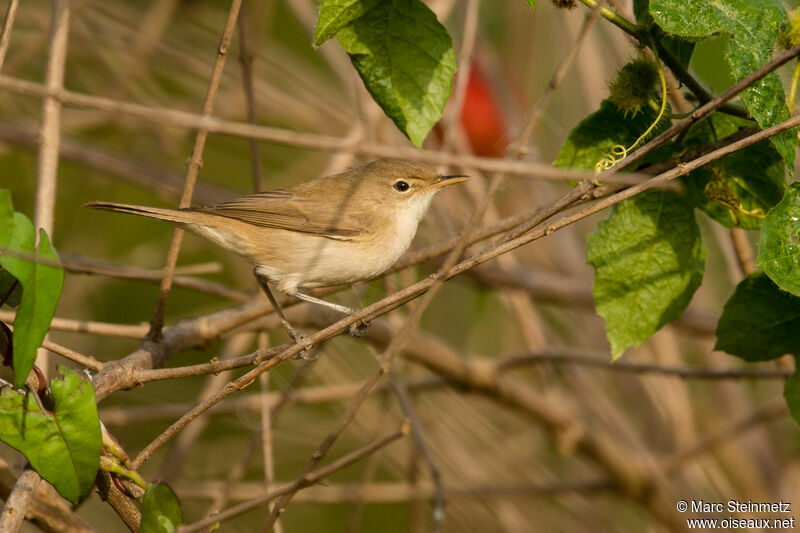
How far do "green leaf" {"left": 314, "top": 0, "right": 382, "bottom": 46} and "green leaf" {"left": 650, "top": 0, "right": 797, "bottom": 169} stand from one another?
0.61 m

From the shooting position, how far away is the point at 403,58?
1.92 meters

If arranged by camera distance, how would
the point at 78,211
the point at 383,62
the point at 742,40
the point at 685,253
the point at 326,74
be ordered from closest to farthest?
1. the point at 742,40
2. the point at 383,62
3. the point at 685,253
4. the point at 78,211
5. the point at 326,74

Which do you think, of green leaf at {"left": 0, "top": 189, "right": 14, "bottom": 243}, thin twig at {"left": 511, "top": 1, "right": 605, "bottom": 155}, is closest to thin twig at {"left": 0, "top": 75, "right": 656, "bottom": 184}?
thin twig at {"left": 511, "top": 1, "right": 605, "bottom": 155}

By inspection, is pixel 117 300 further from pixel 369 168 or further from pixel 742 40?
pixel 742 40

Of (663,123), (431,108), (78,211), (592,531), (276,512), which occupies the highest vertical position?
(78,211)

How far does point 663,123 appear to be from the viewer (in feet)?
6.61

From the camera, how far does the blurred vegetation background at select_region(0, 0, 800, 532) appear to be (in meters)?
3.76

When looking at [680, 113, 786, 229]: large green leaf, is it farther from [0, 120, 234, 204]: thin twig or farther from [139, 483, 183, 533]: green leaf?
[0, 120, 234, 204]: thin twig

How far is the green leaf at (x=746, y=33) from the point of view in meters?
1.67

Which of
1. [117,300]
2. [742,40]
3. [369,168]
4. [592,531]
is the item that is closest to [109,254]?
[117,300]

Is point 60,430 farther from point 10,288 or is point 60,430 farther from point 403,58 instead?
point 403,58

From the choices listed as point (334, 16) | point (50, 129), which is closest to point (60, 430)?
point (50, 129)

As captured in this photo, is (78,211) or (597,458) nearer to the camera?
(597,458)

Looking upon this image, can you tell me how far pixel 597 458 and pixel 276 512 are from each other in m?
2.31
